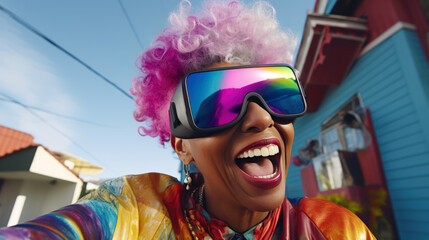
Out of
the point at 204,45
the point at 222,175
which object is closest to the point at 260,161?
the point at 222,175

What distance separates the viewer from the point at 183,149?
1.27 m

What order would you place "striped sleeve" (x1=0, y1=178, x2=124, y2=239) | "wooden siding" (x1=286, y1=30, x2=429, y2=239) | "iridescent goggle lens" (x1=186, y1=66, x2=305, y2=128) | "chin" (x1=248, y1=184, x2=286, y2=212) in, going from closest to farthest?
1. "striped sleeve" (x1=0, y1=178, x2=124, y2=239)
2. "chin" (x1=248, y1=184, x2=286, y2=212)
3. "iridescent goggle lens" (x1=186, y1=66, x2=305, y2=128)
4. "wooden siding" (x1=286, y1=30, x2=429, y2=239)

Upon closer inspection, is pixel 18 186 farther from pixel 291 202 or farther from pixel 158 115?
pixel 291 202

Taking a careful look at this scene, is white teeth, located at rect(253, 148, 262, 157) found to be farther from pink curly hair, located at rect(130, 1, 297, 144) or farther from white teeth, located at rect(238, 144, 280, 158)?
pink curly hair, located at rect(130, 1, 297, 144)

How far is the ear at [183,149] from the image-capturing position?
121 centimetres

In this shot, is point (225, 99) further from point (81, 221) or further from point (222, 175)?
point (81, 221)

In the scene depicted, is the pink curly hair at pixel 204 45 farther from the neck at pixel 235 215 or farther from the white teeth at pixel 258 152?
the neck at pixel 235 215

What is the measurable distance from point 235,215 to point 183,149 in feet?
1.47

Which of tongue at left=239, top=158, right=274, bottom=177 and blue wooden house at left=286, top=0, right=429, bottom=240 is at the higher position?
blue wooden house at left=286, top=0, right=429, bottom=240

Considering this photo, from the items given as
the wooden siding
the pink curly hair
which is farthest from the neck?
the wooden siding

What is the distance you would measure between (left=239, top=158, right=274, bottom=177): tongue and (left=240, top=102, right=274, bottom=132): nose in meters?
0.15

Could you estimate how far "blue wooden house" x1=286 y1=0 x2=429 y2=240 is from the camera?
11.6 ft

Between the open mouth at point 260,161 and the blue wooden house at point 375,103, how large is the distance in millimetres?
3658

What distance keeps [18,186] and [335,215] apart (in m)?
12.2
